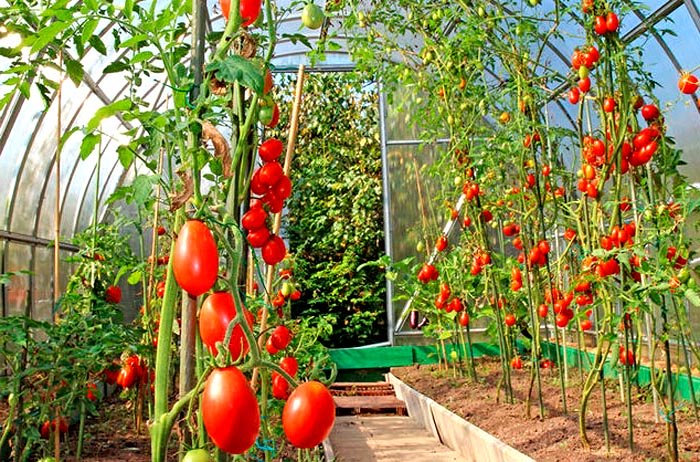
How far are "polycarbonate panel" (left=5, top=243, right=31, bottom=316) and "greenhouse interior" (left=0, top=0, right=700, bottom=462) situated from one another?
0.07 feet

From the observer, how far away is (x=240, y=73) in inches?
35.0

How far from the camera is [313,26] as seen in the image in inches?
47.3

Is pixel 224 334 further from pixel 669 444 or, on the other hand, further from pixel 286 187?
pixel 669 444

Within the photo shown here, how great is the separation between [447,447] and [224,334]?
319 cm

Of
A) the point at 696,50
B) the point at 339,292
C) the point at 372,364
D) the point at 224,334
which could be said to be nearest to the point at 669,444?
the point at 224,334

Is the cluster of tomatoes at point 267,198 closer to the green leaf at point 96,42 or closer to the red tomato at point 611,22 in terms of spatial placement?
the green leaf at point 96,42

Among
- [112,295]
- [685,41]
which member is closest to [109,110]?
[112,295]

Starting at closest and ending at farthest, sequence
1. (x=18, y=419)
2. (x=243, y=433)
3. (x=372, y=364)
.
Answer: (x=243, y=433), (x=18, y=419), (x=372, y=364)

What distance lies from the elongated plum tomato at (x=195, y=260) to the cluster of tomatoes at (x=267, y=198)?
0.32 meters

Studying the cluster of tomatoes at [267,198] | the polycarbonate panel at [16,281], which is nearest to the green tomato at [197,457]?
the cluster of tomatoes at [267,198]

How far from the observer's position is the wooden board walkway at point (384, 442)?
357 centimetres

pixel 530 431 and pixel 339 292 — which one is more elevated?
pixel 339 292

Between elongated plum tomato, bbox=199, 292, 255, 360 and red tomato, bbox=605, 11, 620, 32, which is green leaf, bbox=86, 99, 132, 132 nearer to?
elongated plum tomato, bbox=199, 292, 255, 360

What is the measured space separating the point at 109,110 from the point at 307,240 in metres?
6.34
